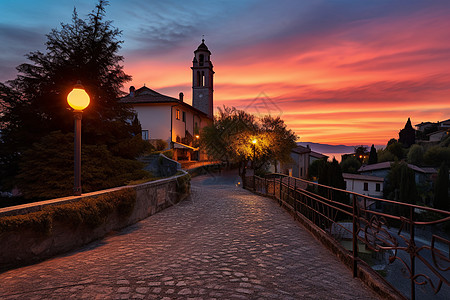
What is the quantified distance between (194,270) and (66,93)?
29.4ft

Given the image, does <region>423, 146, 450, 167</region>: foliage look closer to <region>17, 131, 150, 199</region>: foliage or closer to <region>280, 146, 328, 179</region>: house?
<region>280, 146, 328, 179</region>: house

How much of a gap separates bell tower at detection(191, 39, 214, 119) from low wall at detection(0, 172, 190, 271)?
44373 mm

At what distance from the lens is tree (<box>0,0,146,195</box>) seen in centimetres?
959

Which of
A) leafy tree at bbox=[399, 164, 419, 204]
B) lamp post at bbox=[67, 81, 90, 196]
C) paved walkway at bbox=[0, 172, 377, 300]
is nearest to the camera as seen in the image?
paved walkway at bbox=[0, 172, 377, 300]

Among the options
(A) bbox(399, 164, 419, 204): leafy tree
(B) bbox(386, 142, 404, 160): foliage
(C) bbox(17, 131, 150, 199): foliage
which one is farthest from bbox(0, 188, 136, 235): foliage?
(B) bbox(386, 142, 404, 160): foliage

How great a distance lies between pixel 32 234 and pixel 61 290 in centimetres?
176

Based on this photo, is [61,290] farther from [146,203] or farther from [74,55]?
[74,55]

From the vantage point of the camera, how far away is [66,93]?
33.0 ft

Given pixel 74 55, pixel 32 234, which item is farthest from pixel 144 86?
pixel 32 234

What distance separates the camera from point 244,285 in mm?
3635

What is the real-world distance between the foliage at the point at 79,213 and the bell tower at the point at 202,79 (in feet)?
146

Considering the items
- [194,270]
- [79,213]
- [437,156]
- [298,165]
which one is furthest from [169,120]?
[437,156]

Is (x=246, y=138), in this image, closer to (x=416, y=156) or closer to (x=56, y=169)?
(x=56, y=169)

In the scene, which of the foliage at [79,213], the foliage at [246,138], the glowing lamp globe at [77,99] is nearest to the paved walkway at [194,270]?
the foliage at [79,213]
